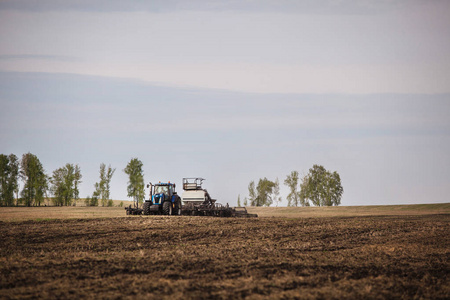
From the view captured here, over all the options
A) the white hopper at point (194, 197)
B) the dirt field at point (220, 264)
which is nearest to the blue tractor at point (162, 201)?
the white hopper at point (194, 197)

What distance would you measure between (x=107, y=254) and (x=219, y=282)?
6.42 meters

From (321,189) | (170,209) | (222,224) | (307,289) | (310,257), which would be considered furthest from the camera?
(321,189)

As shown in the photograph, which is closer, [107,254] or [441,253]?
[107,254]

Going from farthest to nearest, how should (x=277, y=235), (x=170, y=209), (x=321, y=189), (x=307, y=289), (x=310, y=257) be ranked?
(x=321, y=189) → (x=170, y=209) → (x=277, y=235) → (x=310, y=257) → (x=307, y=289)

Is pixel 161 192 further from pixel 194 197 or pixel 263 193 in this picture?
pixel 263 193

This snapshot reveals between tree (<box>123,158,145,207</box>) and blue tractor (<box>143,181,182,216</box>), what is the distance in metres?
40.5

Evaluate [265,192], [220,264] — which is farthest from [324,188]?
[220,264]

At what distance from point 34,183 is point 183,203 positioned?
45673mm

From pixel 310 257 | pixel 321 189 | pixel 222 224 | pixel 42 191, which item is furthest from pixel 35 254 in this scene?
pixel 321 189

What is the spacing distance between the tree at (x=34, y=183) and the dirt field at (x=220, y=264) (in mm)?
55545

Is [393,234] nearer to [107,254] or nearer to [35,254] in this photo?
[107,254]

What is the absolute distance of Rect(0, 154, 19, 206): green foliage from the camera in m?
76.7

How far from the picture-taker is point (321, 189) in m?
85.8

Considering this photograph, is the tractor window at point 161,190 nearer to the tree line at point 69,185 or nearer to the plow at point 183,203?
the plow at point 183,203
